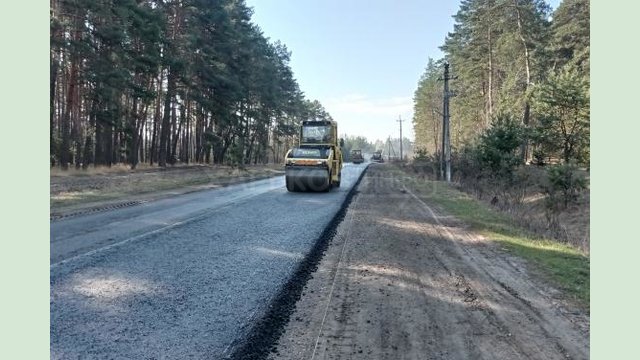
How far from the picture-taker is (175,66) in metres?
32.3

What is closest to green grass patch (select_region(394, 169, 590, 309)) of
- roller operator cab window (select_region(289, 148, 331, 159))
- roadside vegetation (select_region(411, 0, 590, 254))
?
roadside vegetation (select_region(411, 0, 590, 254))

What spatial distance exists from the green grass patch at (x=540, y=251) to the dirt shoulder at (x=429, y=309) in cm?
25

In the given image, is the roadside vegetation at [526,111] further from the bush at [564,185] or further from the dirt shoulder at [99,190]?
the dirt shoulder at [99,190]

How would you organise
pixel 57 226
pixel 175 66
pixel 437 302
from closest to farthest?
1. pixel 437 302
2. pixel 57 226
3. pixel 175 66

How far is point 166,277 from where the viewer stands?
6758 mm

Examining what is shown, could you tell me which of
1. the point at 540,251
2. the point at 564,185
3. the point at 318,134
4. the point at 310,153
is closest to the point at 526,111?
the point at 564,185

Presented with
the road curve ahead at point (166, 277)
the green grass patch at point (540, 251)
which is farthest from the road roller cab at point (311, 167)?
the road curve ahead at point (166, 277)

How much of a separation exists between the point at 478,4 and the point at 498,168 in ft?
80.5

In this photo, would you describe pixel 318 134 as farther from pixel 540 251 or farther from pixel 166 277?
pixel 166 277

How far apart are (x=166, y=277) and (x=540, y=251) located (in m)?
6.76

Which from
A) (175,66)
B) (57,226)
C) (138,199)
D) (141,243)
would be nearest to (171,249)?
(141,243)

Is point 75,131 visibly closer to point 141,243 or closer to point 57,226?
point 57,226

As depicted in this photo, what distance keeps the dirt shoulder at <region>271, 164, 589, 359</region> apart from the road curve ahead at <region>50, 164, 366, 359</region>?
71cm

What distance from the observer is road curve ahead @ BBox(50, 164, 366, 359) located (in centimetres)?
462
